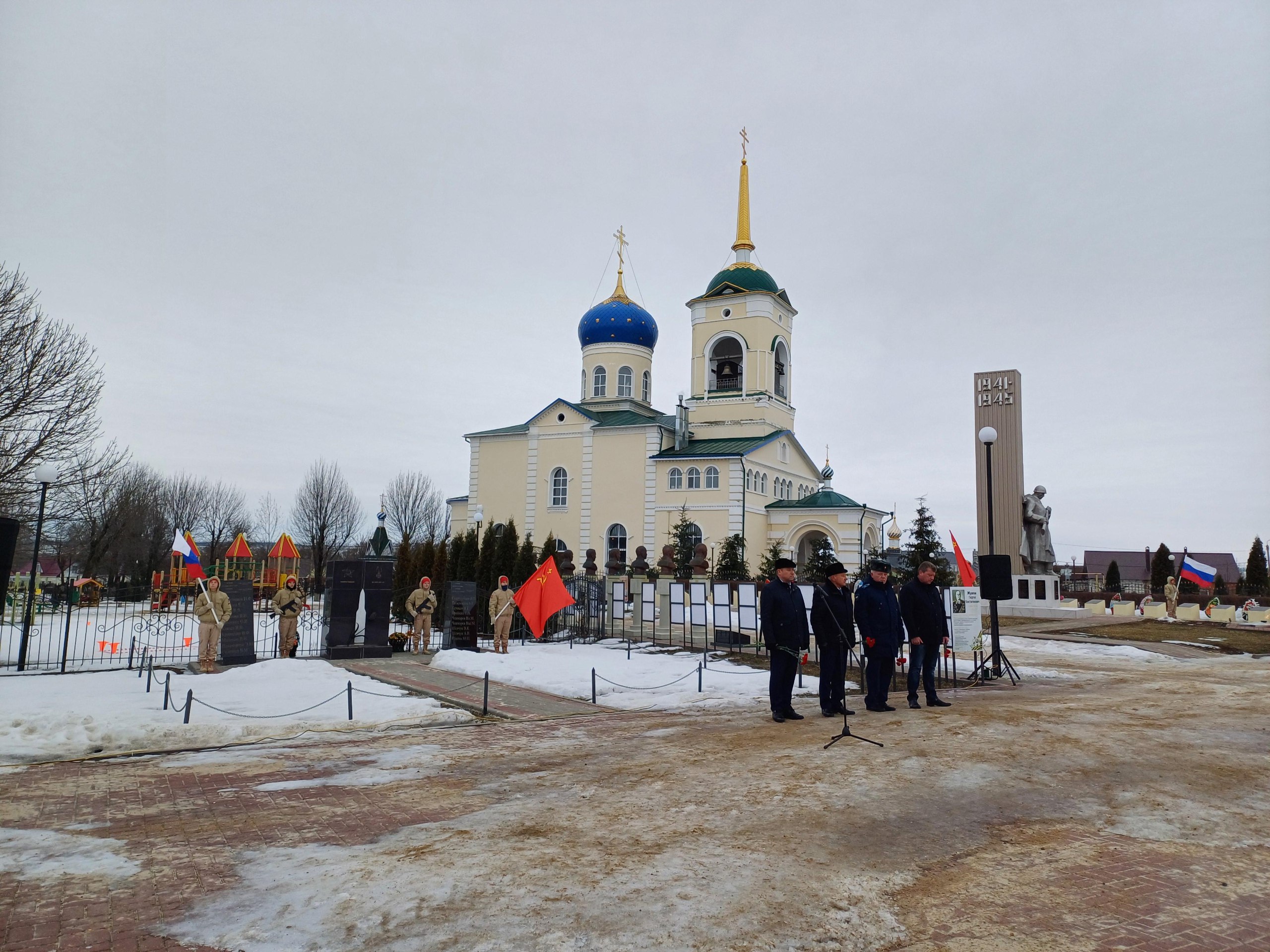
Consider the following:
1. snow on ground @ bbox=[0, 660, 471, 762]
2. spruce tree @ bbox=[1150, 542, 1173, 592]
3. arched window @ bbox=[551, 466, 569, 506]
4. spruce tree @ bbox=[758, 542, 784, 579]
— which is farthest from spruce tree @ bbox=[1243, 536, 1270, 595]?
snow on ground @ bbox=[0, 660, 471, 762]

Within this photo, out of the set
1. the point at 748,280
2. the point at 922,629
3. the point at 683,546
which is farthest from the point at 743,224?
the point at 922,629

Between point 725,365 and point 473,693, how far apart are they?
32.9m

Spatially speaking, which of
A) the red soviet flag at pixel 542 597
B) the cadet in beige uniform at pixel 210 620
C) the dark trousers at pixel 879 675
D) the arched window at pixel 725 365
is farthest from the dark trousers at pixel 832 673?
the arched window at pixel 725 365

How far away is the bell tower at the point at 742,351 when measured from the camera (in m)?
41.8

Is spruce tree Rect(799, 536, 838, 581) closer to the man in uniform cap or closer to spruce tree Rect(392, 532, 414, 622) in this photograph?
the man in uniform cap

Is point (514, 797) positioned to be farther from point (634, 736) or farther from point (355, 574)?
point (355, 574)

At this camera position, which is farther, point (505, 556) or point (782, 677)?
point (505, 556)

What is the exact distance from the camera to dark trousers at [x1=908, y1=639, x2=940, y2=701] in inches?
402

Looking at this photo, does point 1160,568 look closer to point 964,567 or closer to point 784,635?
point 964,567

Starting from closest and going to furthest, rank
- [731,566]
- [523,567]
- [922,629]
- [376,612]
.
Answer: [922,629] < [376,612] < [731,566] < [523,567]

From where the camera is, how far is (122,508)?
136 ft

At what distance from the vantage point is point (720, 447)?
39.5m

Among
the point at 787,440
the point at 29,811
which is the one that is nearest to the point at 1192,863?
the point at 29,811

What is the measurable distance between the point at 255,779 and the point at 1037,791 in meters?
6.44
